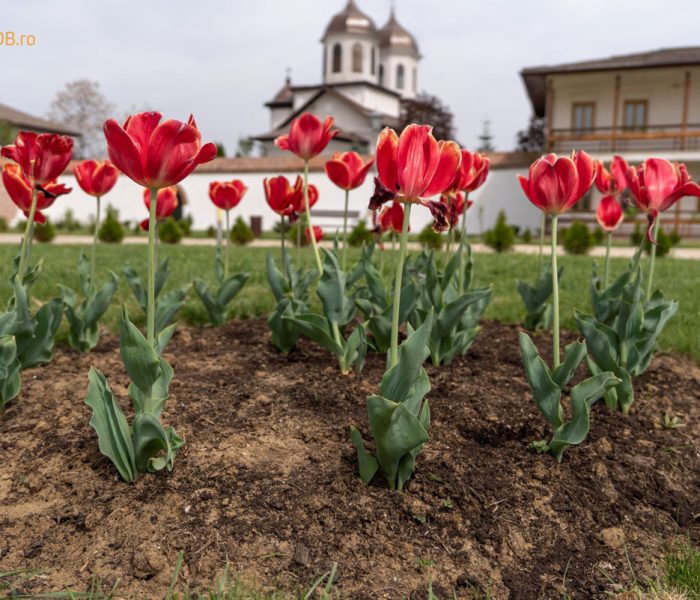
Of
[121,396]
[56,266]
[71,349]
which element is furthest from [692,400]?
[56,266]

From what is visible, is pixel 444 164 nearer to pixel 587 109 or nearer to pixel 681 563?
pixel 681 563

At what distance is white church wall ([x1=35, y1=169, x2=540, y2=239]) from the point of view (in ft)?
73.5

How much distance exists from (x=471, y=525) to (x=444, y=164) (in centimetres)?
97

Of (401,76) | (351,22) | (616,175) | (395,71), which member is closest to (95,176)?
(616,175)

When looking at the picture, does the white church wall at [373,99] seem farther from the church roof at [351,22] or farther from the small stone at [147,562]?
the small stone at [147,562]

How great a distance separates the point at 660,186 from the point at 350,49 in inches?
1784

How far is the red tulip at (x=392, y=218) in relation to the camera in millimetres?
3170

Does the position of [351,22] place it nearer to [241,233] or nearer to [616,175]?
[241,233]

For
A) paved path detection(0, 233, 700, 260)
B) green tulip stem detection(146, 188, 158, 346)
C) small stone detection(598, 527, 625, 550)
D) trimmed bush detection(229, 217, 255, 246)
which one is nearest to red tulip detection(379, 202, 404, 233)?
green tulip stem detection(146, 188, 158, 346)

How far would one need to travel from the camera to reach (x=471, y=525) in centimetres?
182

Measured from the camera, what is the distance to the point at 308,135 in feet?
9.03

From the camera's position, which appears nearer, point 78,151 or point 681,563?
point 681,563

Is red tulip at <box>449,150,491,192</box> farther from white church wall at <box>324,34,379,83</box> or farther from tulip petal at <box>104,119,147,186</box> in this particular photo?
white church wall at <box>324,34,379,83</box>

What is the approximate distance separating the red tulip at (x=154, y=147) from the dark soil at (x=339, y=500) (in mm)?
871
